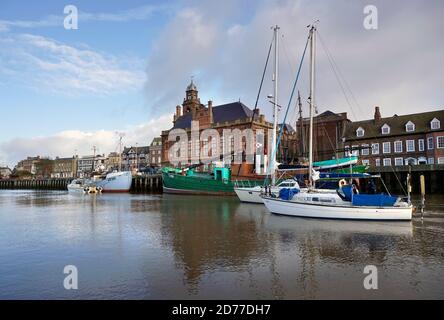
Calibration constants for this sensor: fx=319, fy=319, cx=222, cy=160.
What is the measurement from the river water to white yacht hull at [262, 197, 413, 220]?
677 millimetres

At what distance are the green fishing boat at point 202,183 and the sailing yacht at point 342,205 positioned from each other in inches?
792

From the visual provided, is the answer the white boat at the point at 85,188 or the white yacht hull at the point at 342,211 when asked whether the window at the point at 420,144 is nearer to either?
the white yacht hull at the point at 342,211

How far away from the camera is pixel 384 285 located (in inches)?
324

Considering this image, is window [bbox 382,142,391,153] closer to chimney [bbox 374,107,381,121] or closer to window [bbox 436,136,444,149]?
chimney [bbox 374,107,381,121]

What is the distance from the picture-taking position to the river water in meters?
7.93

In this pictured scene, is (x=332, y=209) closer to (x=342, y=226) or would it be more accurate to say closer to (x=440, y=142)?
(x=342, y=226)

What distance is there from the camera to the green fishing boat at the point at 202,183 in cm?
4789

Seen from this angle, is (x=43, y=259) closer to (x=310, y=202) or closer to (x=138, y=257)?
(x=138, y=257)

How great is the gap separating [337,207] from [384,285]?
1195 centimetres

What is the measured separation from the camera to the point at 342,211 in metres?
19.7

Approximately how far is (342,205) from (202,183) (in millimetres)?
32665

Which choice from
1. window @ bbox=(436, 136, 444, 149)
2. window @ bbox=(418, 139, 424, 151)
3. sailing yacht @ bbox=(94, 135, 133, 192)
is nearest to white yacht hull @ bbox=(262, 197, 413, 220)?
window @ bbox=(436, 136, 444, 149)

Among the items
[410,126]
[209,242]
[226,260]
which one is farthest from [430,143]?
[226,260]
